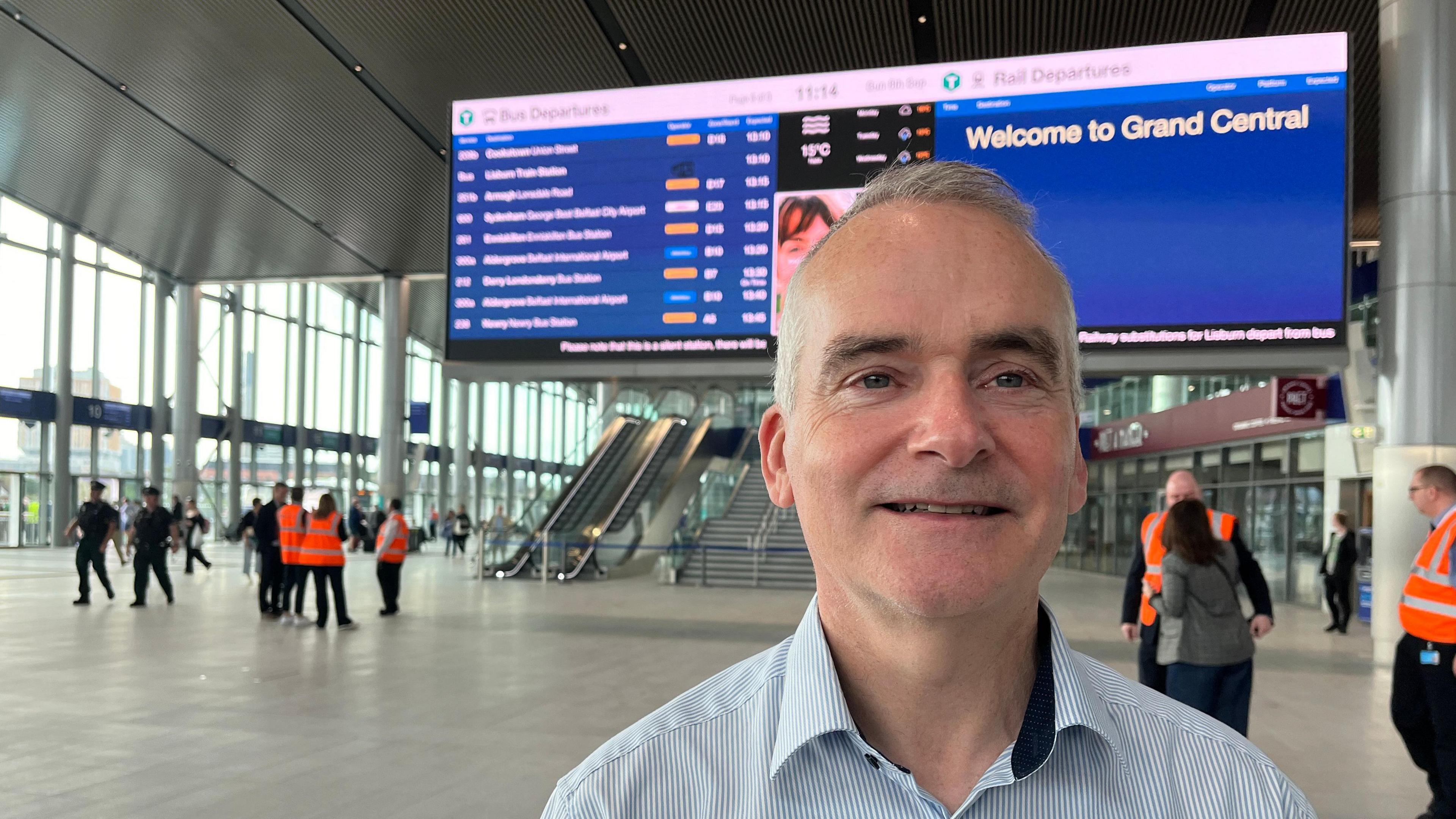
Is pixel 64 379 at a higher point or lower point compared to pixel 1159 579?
higher

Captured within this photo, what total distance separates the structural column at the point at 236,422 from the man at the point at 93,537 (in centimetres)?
2075

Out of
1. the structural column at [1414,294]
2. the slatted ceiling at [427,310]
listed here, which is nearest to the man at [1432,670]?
the structural column at [1414,294]

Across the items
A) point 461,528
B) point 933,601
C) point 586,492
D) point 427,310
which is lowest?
point 461,528

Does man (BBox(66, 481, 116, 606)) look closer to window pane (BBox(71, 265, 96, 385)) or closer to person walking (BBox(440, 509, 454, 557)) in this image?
person walking (BBox(440, 509, 454, 557))

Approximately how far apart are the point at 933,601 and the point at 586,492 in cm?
2096

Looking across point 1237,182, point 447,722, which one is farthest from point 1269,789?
point 1237,182

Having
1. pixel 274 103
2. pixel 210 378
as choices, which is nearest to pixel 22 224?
pixel 210 378

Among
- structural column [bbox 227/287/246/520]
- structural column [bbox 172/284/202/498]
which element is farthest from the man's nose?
structural column [bbox 227/287/246/520]

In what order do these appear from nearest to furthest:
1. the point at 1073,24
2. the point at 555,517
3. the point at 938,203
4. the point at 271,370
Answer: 1. the point at 938,203
2. the point at 1073,24
3. the point at 555,517
4. the point at 271,370

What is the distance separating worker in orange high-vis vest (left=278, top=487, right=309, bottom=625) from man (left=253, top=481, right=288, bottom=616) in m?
0.21

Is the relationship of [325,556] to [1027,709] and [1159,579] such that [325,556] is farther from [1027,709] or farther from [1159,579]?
[1027,709]

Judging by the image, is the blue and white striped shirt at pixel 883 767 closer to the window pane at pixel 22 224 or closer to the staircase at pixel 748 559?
the staircase at pixel 748 559

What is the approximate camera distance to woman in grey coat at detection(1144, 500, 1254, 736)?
523 centimetres

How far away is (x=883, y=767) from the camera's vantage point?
1.03 meters
